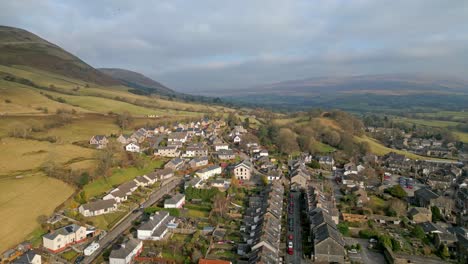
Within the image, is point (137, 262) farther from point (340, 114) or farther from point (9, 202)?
point (340, 114)

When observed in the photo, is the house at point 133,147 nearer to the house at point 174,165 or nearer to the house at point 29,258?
the house at point 174,165

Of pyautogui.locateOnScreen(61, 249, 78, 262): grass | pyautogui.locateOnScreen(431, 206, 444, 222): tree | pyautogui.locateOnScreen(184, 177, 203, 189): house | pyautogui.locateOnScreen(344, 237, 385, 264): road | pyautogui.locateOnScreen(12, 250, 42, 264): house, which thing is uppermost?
pyautogui.locateOnScreen(12, 250, 42, 264): house

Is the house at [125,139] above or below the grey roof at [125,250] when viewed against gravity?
above

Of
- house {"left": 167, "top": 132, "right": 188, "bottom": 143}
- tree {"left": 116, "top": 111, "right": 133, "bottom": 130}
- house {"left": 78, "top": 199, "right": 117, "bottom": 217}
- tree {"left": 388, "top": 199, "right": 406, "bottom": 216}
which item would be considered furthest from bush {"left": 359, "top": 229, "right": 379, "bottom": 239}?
tree {"left": 116, "top": 111, "right": 133, "bottom": 130}

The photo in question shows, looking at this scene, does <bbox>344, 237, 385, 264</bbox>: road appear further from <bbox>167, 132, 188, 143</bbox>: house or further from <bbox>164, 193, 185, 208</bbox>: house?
<bbox>167, 132, 188, 143</bbox>: house

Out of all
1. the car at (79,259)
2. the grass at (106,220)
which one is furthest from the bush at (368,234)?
the car at (79,259)

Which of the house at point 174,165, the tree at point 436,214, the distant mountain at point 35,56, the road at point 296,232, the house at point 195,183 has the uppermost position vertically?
the distant mountain at point 35,56
